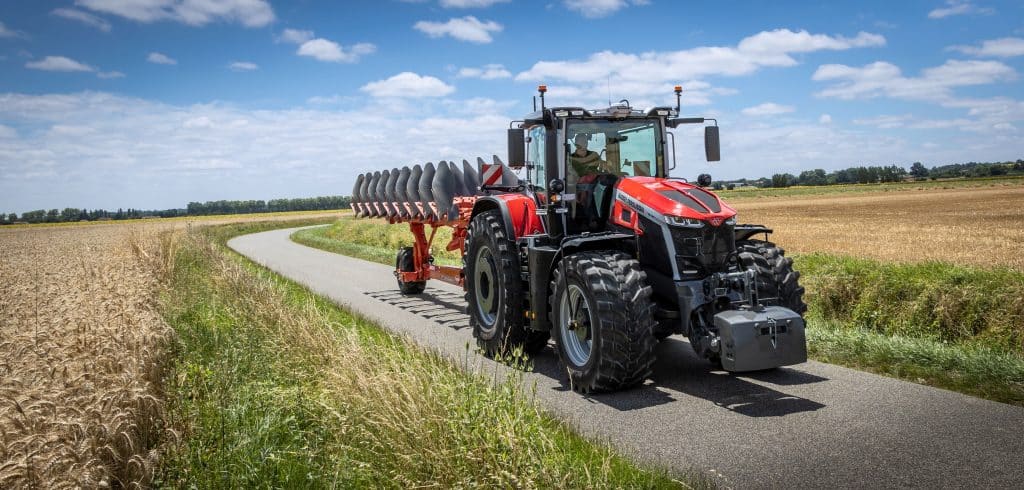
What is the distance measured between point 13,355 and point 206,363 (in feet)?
7.16

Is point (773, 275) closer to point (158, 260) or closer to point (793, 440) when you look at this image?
point (793, 440)

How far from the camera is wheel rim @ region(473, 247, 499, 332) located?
8.52m

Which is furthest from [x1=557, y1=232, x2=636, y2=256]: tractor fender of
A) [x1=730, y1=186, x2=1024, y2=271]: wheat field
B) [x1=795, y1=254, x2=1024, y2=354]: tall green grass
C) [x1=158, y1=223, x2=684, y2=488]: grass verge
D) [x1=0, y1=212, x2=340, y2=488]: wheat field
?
[x1=730, y1=186, x2=1024, y2=271]: wheat field

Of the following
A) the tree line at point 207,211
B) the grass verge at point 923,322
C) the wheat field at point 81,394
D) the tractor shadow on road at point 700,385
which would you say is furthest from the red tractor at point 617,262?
the tree line at point 207,211

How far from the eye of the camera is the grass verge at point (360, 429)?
12.7 feet

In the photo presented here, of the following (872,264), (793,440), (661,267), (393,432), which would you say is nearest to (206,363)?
(393,432)

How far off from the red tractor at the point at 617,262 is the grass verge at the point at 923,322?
1102mm

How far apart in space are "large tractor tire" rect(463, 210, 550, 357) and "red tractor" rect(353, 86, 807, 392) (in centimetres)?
2

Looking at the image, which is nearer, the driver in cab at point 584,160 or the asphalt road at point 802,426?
the asphalt road at point 802,426

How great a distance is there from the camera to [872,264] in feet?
33.0

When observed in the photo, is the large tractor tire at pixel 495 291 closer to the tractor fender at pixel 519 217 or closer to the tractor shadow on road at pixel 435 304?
the tractor fender at pixel 519 217

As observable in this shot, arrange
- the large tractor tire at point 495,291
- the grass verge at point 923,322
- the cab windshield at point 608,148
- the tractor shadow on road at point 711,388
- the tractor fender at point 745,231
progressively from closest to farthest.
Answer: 1. the tractor shadow on road at point 711,388
2. the grass verge at point 923,322
3. the tractor fender at point 745,231
4. the cab windshield at point 608,148
5. the large tractor tire at point 495,291

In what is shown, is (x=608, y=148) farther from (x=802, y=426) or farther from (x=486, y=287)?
(x=802, y=426)

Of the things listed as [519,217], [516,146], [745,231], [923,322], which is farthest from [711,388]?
[923,322]
